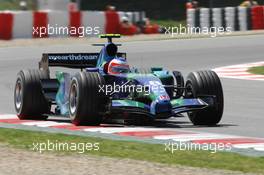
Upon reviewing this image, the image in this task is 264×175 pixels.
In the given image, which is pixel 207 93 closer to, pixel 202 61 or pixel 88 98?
pixel 88 98

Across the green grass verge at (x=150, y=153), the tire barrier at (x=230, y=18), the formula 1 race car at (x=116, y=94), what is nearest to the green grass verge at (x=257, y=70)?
the formula 1 race car at (x=116, y=94)

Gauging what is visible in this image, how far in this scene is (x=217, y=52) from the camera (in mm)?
25844

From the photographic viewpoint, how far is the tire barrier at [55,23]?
27875 millimetres

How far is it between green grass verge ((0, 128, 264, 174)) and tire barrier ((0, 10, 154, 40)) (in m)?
16.9

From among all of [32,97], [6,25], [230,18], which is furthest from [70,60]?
[230,18]

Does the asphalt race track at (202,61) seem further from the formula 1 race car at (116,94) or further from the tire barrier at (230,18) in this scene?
the tire barrier at (230,18)

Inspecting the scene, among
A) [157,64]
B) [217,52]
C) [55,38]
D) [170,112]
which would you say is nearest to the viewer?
[170,112]

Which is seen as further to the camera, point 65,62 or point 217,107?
point 65,62

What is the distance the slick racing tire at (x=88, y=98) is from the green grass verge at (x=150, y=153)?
2.44 ft

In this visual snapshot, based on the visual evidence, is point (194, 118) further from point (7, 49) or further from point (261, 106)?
point (7, 49)

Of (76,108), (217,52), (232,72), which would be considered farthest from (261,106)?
(217,52)

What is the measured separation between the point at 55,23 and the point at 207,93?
16.9m

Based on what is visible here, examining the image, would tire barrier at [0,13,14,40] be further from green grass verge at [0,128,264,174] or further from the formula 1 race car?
green grass verge at [0,128,264,174]

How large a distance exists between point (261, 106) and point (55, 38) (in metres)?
15.6
